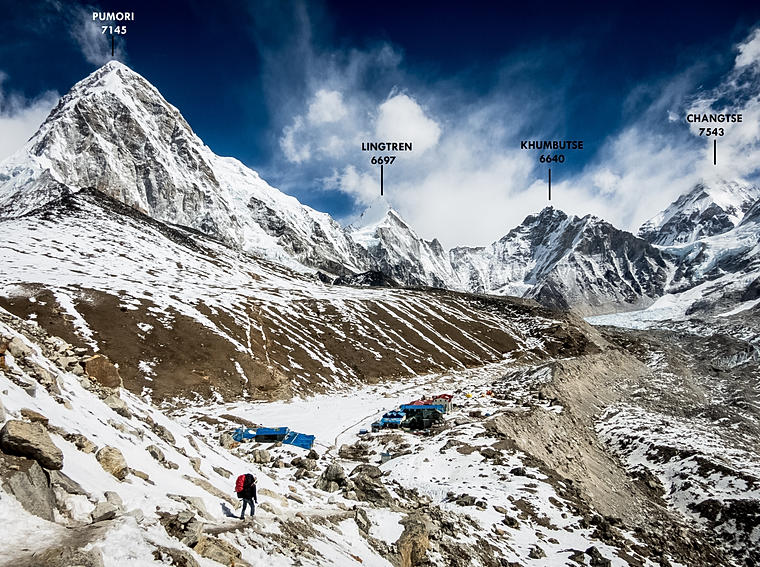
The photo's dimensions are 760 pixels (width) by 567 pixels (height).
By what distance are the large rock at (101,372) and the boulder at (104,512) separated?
13.0 meters

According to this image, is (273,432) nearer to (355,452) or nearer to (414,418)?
(355,452)

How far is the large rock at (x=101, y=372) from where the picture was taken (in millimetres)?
21625

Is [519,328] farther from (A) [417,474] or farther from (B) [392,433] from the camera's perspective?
(A) [417,474]

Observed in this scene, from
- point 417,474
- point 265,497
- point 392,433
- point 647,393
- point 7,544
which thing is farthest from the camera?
point 647,393

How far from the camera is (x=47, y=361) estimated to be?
1831 cm

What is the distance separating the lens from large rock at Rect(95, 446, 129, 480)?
12656 mm

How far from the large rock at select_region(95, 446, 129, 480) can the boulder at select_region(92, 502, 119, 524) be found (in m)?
2.57

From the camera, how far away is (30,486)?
9156mm

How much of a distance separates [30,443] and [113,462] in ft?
10.6

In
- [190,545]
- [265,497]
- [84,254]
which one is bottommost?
[265,497]

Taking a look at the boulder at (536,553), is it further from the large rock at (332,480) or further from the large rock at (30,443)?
the large rock at (30,443)

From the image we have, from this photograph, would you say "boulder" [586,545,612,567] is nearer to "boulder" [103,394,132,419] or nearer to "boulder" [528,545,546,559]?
"boulder" [528,545,546,559]

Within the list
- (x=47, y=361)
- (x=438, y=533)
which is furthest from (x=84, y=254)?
(x=438, y=533)

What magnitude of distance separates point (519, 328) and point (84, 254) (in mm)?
122770
